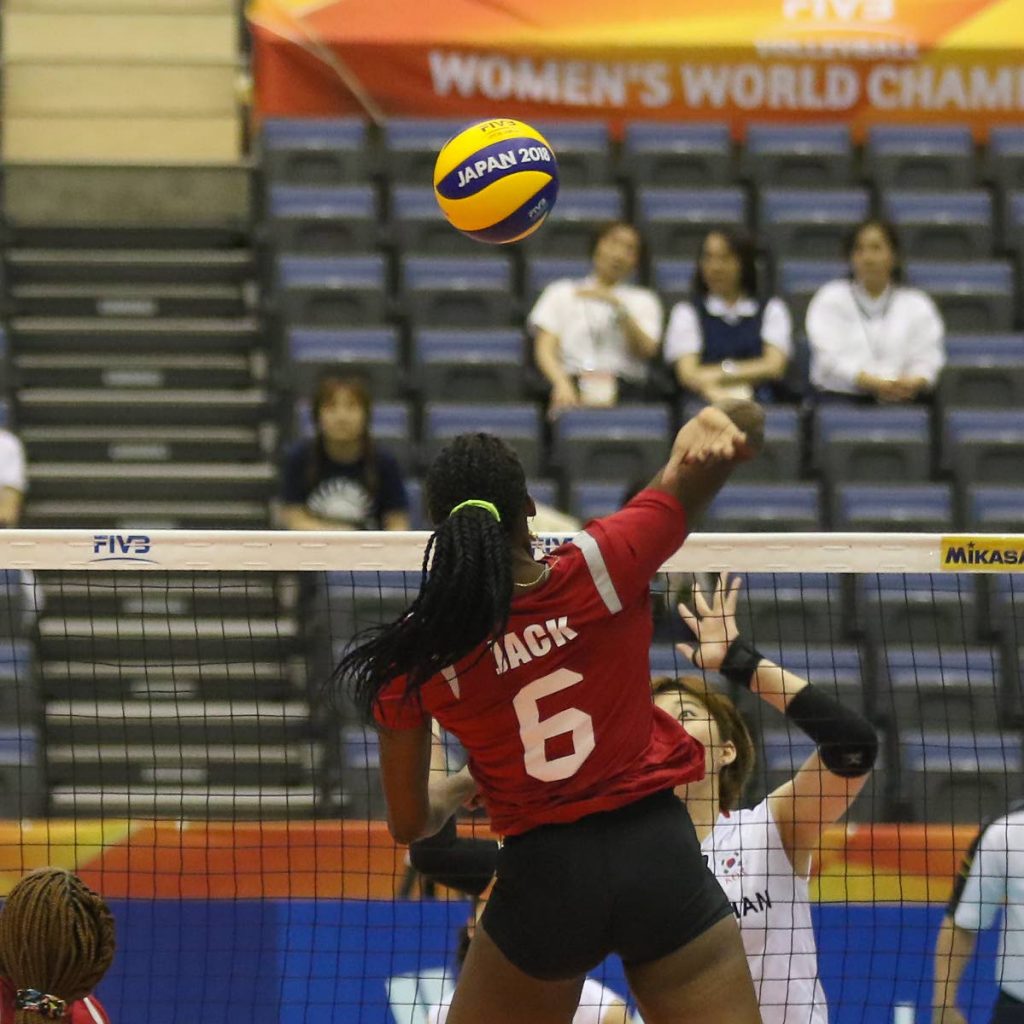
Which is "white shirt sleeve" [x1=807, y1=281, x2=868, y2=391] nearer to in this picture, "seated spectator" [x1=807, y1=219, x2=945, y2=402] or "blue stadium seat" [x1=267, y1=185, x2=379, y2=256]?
"seated spectator" [x1=807, y1=219, x2=945, y2=402]

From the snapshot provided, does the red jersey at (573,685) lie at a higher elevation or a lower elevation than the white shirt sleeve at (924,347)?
lower

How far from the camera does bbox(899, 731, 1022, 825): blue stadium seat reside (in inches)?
329

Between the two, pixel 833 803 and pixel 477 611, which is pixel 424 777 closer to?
pixel 477 611

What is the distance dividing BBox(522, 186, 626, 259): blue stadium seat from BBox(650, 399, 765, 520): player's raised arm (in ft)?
24.0

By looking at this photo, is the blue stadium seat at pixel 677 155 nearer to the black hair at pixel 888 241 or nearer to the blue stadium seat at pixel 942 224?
the blue stadium seat at pixel 942 224

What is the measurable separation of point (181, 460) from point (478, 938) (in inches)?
278

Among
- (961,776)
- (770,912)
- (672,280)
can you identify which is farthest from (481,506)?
(672,280)

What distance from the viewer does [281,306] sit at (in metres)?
10.9

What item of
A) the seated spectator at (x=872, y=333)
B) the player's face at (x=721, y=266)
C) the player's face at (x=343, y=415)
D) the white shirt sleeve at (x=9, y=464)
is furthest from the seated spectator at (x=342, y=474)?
the seated spectator at (x=872, y=333)

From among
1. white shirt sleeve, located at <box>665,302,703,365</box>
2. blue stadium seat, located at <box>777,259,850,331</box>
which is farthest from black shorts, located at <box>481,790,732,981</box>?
blue stadium seat, located at <box>777,259,850,331</box>

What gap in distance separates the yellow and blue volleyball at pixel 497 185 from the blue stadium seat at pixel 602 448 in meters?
3.14

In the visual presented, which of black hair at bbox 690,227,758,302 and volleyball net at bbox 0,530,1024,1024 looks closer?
volleyball net at bbox 0,530,1024,1024

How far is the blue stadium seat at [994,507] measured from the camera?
9.53 m

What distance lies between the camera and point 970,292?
36.9 ft
